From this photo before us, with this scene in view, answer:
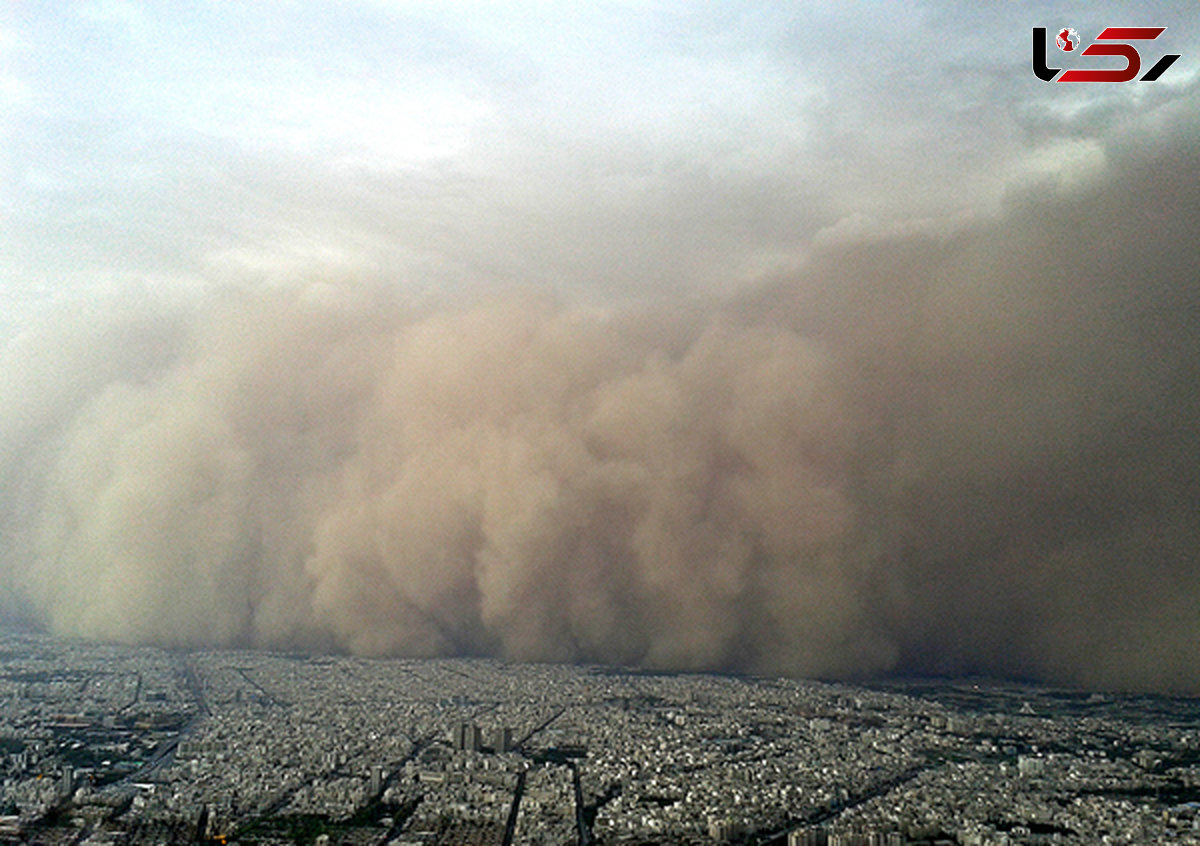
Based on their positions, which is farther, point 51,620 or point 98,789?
point 51,620

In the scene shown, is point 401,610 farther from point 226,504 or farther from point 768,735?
point 768,735

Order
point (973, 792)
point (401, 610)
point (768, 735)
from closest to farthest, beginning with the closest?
point (973, 792), point (768, 735), point (401, 610)

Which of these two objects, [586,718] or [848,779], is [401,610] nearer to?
[586,718]

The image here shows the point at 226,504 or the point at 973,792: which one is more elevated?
the point at 226,504

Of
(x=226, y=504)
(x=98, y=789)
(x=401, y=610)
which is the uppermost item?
(x=226, y=504)

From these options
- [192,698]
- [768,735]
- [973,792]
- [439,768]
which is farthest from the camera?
[192,698]

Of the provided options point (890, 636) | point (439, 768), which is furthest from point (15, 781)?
point (890, 636)
